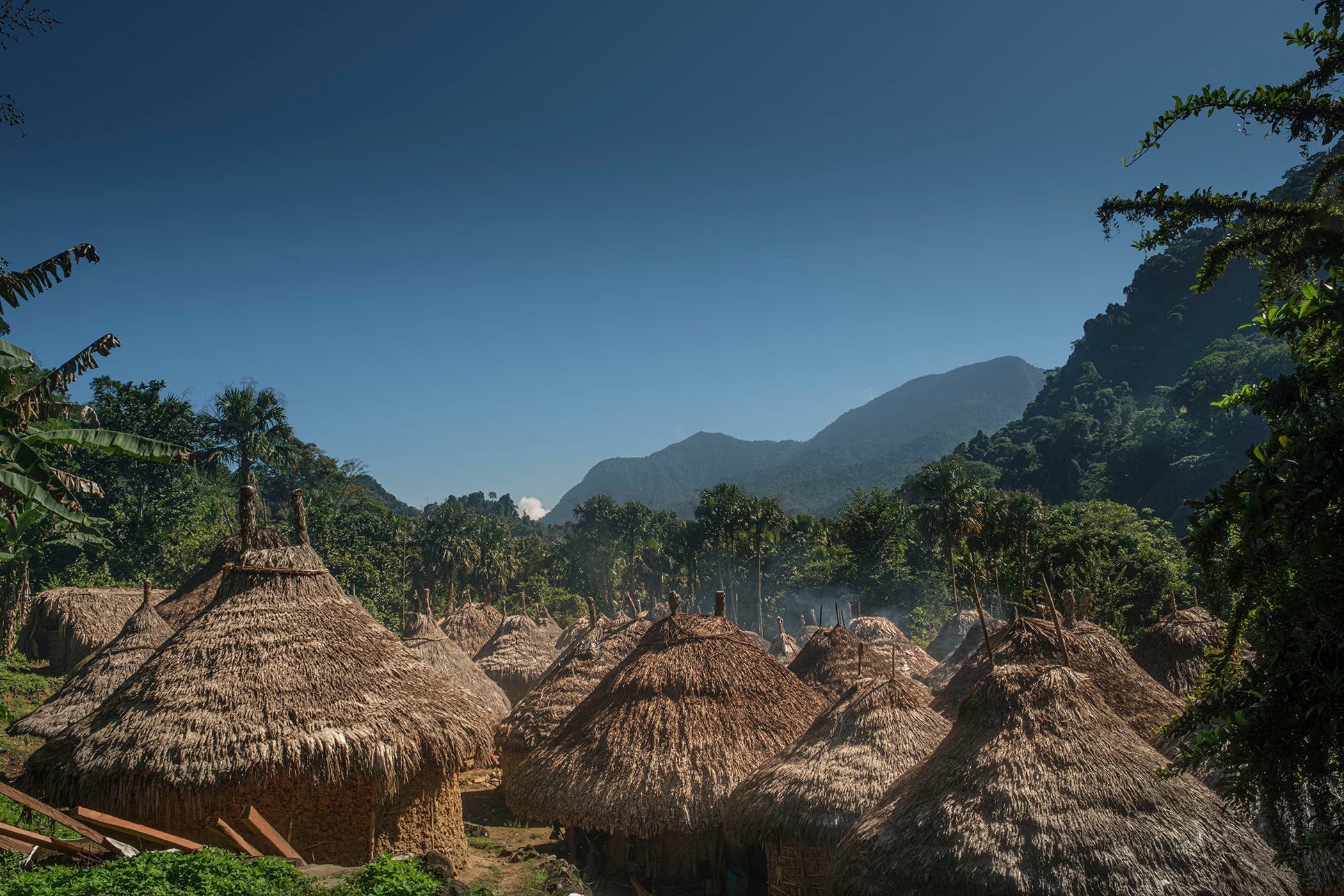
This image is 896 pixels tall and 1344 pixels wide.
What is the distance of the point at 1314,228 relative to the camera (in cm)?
441

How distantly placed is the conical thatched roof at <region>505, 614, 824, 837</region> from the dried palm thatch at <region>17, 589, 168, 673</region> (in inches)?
777

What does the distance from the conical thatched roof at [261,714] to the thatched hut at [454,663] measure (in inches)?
365

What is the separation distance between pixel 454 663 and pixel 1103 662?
17099 mm

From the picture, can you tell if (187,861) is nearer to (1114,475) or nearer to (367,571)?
(367,571)

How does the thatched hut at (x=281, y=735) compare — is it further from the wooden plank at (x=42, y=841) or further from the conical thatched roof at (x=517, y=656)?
the conical thatched roof at (x=517, y=656)

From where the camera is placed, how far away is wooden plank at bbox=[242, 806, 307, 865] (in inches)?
384

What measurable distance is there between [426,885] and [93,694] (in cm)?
1194

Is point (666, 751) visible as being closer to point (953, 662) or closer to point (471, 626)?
point (953, 662)

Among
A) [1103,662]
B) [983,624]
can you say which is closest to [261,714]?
[983,624]

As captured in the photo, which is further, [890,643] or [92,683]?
[890,643]

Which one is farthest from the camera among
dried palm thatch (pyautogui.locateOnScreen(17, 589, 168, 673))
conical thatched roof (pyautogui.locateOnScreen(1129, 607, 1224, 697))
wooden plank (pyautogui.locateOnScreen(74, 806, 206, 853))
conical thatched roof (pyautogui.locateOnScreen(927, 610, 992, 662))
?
conical thatched roof (pyautogui.locateOnScreen(927, 610, 992, 662))

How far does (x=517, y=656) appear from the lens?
2750 cm

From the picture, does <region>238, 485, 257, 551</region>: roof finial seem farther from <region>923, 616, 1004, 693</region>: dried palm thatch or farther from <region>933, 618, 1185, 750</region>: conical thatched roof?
<region>923, 616, 1004, 693</region>: dried palm thatch

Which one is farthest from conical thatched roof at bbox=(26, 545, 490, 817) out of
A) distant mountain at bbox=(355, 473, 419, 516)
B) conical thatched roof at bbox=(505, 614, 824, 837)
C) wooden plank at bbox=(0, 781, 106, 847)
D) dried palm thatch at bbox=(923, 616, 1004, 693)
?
distant mountain at bbox=(355, 473, 419, 516)
